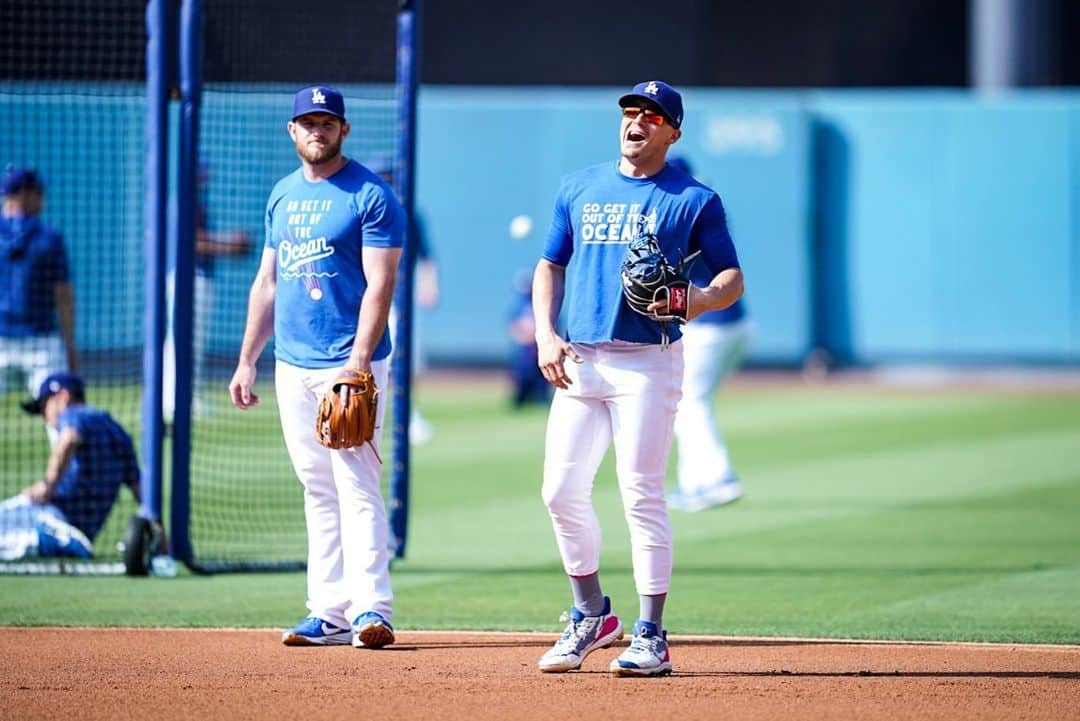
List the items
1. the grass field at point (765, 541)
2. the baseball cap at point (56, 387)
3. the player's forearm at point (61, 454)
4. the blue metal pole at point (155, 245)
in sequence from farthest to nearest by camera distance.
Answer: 1. the baseball cap at point (56, 387)
2. the player's forearm at point (61, 454)
3. the blue metal pole at point (155, 245)
4. the grass field at point (765, 541)

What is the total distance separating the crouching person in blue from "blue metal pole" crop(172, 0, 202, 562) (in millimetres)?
504

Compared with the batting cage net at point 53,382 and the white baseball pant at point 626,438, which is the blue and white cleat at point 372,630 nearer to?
the white baseball pant at point 626,438

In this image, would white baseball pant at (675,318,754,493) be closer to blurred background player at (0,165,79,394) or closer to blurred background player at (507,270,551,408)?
blurred background player at (0,165,79,394)

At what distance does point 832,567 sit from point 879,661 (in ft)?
9.17

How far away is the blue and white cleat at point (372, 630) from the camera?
24.0 feet

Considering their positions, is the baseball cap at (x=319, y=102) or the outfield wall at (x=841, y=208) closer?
the baseball cap at (x=319, y=102)

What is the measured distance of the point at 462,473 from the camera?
14.3m

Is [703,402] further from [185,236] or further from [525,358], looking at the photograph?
[525,358]

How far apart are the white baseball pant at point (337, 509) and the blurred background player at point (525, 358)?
11.4 meters

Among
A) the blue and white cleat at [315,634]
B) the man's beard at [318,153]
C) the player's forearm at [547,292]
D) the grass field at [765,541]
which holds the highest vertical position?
the man's beard at [318,153]

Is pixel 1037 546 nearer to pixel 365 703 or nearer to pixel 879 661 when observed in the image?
pixel 879 661

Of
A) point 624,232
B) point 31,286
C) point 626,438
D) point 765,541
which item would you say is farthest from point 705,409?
point 624,232

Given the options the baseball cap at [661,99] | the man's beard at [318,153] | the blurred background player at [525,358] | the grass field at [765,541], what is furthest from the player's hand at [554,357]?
the blurred background player at [525,358]

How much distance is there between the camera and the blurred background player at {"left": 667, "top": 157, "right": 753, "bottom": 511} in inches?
468
